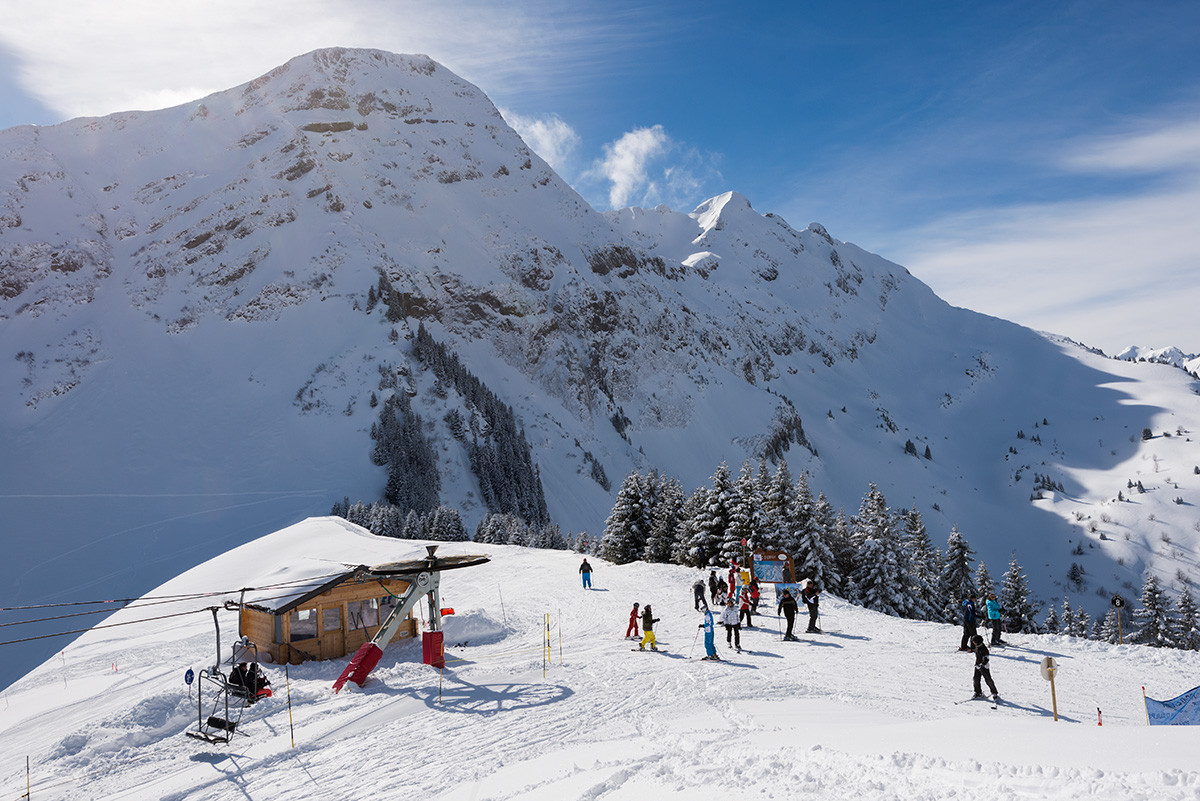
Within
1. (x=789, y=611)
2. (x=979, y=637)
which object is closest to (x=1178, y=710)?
(x=979, y=637)

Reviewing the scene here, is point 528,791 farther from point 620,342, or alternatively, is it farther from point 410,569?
point 620,342

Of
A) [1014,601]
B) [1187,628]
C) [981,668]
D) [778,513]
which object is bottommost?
[1187,628]

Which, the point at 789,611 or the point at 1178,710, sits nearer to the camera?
the point at 1178,710

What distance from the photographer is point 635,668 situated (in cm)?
1656

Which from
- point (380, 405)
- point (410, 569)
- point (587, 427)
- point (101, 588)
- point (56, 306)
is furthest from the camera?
point (587, 427)

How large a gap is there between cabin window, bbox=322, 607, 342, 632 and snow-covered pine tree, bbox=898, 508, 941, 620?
31.6 m

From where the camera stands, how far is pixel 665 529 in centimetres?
4316

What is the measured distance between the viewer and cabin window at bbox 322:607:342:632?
18875mm

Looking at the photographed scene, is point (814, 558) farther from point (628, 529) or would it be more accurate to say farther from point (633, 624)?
point (633, 624)

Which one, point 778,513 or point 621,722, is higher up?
point 778,513

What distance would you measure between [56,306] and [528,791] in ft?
345

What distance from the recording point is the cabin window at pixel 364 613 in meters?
19.5

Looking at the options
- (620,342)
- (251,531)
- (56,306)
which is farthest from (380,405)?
(620,342)

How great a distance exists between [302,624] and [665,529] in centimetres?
2793
